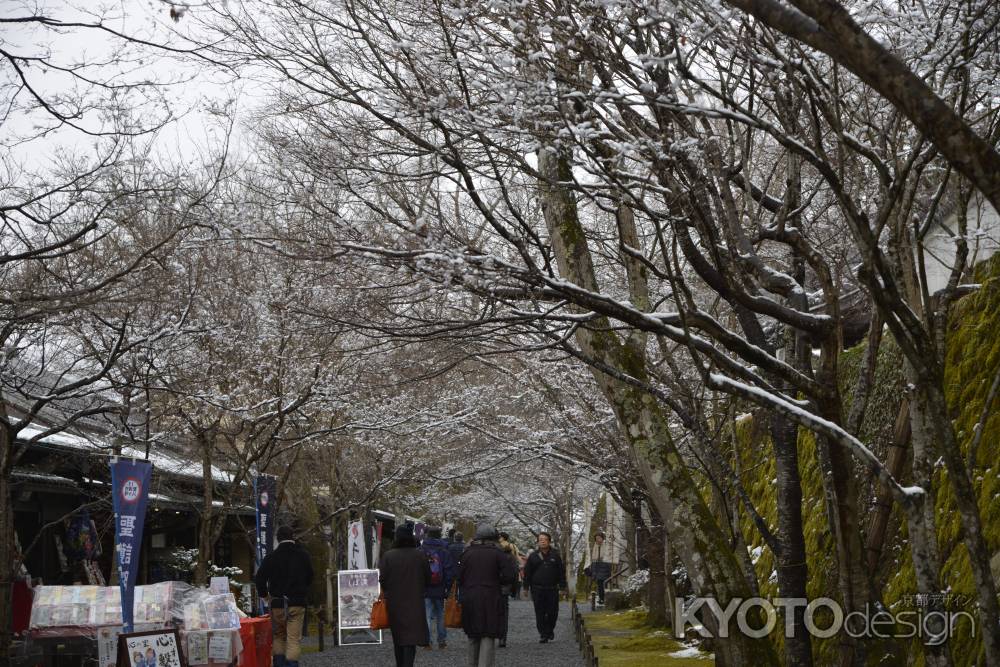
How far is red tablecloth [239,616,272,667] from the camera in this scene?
12.3 m

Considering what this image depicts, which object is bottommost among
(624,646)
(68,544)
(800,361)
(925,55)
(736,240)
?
(624,646)

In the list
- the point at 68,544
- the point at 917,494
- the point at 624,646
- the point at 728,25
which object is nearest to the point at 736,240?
the point at 728,25

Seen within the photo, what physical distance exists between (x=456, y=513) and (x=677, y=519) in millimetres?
36685

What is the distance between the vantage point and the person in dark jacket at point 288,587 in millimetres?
11820

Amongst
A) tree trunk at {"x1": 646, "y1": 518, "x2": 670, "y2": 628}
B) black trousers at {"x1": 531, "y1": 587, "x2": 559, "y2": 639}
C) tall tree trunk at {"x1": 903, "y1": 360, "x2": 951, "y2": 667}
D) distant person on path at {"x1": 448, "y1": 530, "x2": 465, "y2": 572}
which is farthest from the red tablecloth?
tall tree trunk at {"x1": 903, "y1": 360, "x2": 951, "y2": 667}

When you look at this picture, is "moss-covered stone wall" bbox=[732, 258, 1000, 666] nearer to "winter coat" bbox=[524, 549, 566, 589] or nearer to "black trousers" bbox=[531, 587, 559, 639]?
"winter coat" bbox=[524, 549, 566, 589]

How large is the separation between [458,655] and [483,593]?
206 inches

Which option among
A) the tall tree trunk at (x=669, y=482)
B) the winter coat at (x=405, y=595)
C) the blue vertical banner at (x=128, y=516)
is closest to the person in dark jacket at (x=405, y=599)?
the winter coat at (x=405, y=595)

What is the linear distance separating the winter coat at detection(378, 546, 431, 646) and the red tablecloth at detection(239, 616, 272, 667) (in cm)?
278

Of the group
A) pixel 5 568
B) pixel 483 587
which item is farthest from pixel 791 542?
pixel 5 568

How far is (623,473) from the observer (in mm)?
14250

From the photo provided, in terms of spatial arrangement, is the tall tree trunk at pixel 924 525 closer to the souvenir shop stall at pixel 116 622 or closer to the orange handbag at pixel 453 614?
the souvenir shop stall at pixel 116 622

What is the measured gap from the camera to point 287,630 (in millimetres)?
11898

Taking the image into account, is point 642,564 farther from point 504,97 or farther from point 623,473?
point 504,97
